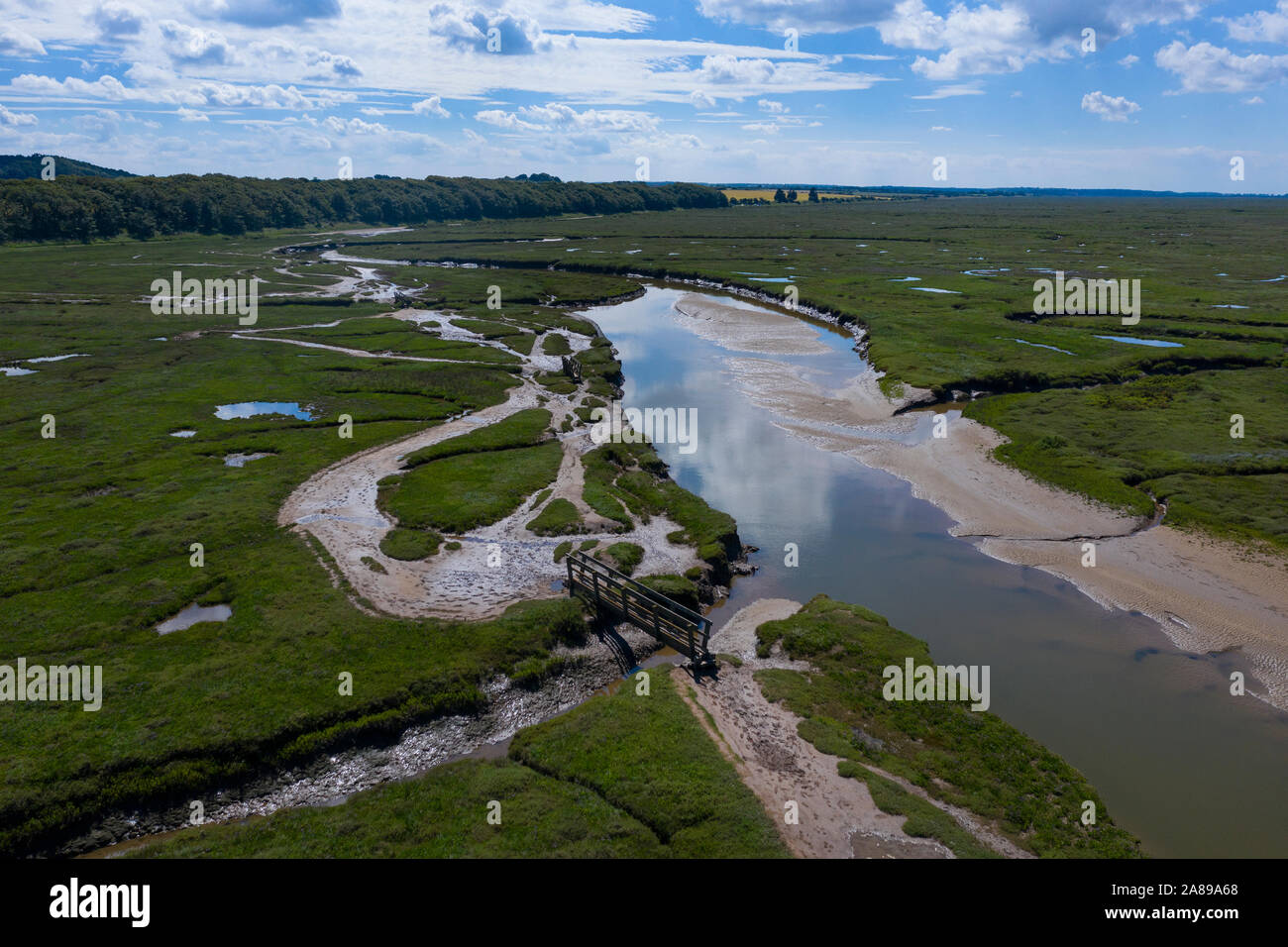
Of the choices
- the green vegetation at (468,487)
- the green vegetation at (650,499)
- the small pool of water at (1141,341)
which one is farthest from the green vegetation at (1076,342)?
the green vegetation at (468,487)

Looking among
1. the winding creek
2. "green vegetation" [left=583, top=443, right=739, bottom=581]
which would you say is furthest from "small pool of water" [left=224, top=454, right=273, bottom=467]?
the winding creek

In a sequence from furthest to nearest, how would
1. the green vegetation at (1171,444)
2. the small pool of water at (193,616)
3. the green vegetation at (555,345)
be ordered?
Result: 1. the green vegetation at (555,345)
2. the green vegetation at (1171,444)
3. the small pool of water at (193,616)

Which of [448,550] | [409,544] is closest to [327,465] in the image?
[409,544]

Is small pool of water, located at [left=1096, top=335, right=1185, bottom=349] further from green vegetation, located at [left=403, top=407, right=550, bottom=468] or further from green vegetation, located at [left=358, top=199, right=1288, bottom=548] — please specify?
green vegetation, located at [left=403, top=407, right=550, bottom=468]

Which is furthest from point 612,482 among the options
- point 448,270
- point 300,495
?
point 448,270

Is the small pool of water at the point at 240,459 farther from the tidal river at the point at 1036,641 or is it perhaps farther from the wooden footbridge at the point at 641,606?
the tidal river at the point at 1036,641

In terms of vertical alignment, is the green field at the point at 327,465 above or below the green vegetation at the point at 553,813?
above

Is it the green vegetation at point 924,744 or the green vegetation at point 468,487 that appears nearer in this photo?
the green vegetation at point 924,744
